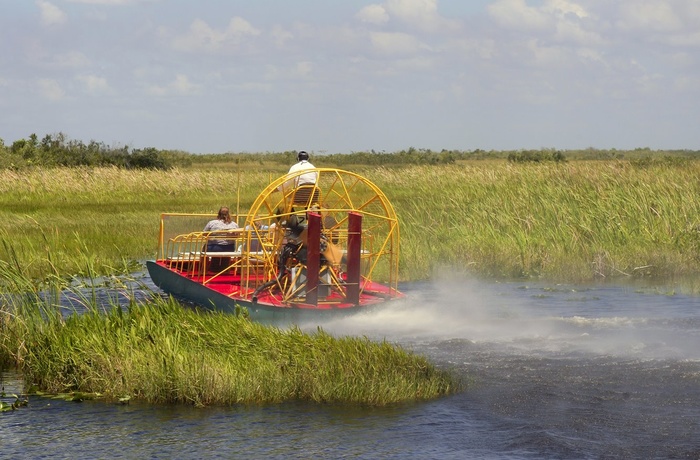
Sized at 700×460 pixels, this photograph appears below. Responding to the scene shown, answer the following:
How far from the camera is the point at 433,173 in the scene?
136 ft

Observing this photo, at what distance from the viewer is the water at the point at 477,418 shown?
904 centimetres

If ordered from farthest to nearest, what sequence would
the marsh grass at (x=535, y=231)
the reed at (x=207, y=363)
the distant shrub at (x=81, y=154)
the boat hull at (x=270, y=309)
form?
the distant shrub at (x=81, y=154) → the marsh grass at (x=535, y=231) → the boat hull at (x=270, y=309) → the reed at (x=207, y=363)

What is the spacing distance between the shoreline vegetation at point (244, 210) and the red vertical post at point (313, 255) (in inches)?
82.2

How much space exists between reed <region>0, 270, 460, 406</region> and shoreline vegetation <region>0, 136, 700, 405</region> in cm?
2

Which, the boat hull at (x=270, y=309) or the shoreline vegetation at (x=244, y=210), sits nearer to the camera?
the shoreline vegetation at (x=244, y=210)

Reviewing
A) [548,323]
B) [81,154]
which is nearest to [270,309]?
[548,323]

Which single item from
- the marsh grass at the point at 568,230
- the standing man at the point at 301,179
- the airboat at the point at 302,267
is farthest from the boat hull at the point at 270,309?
→ the marsh grass at the point at 568,230

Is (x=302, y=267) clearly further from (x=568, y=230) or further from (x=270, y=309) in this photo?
(x=568, y=230)

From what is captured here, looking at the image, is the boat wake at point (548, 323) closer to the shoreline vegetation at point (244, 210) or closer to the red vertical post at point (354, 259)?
the red vertical post at point (354, 259)

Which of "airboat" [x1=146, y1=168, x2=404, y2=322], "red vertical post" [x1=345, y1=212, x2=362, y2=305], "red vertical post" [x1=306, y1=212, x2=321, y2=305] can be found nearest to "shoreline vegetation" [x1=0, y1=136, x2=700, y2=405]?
"airboat" [x1=146, y1=168, x2=404, y2=322]

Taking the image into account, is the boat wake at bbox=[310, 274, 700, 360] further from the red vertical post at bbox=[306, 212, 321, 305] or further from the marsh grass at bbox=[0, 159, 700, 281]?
the marsh grass at bbox=[0, 159, 700, 281]

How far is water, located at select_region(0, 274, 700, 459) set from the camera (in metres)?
9.04

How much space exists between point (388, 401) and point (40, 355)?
4.01 m

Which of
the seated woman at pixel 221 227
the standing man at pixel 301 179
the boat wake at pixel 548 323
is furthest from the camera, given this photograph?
the seated woman at pixel 221 227
